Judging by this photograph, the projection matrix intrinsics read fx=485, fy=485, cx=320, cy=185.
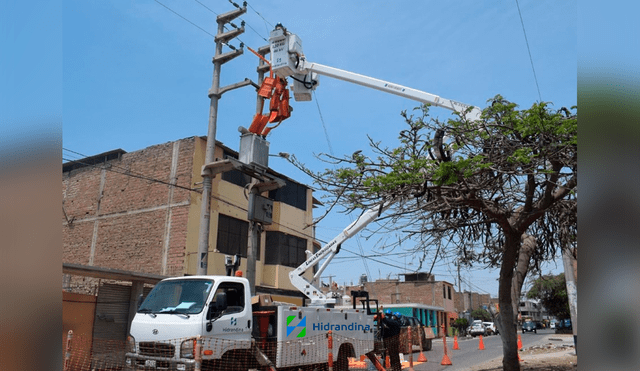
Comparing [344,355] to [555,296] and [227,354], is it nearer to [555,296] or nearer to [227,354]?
[227,354]

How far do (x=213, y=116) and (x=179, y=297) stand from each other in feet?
25.4

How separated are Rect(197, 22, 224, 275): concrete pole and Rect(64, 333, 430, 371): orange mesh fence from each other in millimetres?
4137

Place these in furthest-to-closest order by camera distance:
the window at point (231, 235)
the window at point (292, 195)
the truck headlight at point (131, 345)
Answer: the window at point (292, 195) < the window at point (231, 235) < the truck headlight at point (131, 345)

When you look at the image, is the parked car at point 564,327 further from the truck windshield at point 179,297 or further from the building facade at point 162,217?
the truck windshield at point 179,297

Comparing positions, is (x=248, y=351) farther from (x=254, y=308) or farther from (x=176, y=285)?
(x=176, y=285)

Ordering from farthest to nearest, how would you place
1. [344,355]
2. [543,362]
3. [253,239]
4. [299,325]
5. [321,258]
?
[321,258]
[543,362]
[253,239]
[344,355]
[299,325]

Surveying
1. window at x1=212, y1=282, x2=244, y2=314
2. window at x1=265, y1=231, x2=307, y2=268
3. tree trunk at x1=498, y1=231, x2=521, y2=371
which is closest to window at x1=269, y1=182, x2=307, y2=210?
window at x1=265, y1=231, x2=307, y2=268

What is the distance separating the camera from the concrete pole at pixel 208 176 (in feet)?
47.0

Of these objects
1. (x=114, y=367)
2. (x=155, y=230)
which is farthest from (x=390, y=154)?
(x=155, y=230)

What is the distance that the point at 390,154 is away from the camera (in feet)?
36.4

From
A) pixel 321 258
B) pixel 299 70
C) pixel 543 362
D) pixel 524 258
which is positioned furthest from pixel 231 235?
pixel 524 258

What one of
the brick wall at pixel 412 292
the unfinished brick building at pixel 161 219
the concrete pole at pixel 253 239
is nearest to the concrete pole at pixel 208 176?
the concrete pole at pixel 253 239

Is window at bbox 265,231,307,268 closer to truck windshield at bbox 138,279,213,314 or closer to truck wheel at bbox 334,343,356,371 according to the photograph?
truck wheel at bbox 334,343,356,371

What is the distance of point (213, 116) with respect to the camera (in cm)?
1574
